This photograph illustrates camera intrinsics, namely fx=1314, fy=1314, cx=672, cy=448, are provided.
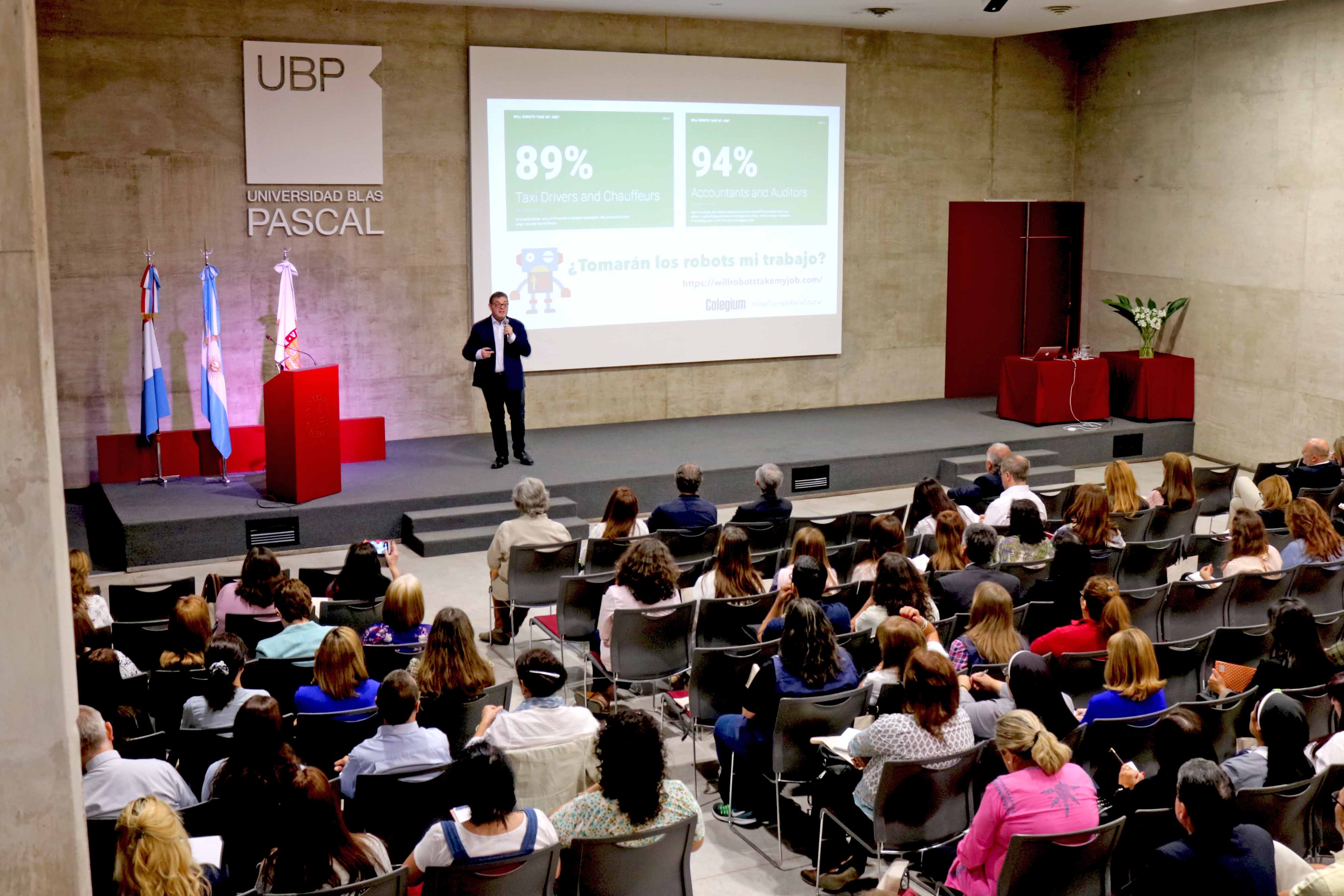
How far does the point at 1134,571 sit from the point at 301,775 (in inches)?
202

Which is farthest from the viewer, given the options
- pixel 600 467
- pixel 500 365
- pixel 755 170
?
pixel 755 170

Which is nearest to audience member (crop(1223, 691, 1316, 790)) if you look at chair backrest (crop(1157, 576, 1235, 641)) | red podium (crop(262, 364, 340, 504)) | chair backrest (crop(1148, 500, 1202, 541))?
chair backrest (crop(1157, 576, 1235, 641))

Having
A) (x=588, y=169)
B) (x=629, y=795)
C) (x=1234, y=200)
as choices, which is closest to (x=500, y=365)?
(x=588, y=169)

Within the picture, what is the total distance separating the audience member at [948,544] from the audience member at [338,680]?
315cm

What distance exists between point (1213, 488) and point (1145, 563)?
2.38m

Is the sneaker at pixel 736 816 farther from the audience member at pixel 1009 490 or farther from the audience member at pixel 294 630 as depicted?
the audience member at pixel 1009 490

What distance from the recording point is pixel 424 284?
39.3ft

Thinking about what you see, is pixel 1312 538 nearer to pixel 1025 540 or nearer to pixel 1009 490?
pixel 1025 540

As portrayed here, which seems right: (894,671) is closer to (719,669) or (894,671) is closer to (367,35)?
(719,669)

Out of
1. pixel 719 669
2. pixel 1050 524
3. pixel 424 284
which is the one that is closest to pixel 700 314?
pixel 424 284

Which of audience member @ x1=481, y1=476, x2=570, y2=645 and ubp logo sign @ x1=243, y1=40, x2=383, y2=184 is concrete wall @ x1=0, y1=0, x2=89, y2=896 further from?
ubp logo sign @ x1=243, y1=40, x2=383, y2=184

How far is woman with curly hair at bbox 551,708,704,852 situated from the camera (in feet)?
12.5

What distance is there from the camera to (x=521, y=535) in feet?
24.6

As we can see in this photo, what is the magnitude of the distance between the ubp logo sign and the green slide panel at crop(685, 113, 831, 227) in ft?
10.3
